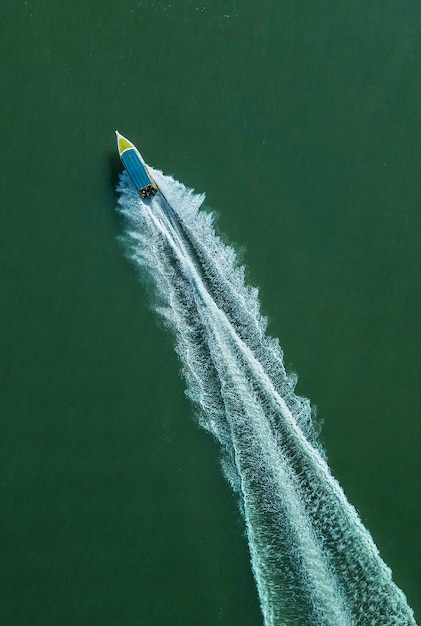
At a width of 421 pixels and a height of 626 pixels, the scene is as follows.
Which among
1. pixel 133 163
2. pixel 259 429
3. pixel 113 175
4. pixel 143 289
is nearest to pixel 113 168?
pixel 113 175

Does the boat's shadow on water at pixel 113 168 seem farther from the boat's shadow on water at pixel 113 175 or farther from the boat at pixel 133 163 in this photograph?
the boat at pixel 133 163

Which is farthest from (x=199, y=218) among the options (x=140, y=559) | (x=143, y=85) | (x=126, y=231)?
(x=140, y=559)

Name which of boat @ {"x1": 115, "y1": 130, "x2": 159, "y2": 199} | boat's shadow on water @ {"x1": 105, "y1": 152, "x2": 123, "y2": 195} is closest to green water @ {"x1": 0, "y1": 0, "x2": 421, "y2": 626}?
boat's shadow on water @ {"x1": 105, "y1": 152, "x2": 123, "y2": 195}

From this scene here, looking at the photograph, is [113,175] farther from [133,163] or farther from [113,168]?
[133,163]

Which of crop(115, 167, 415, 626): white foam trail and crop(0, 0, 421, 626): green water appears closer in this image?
crop(115, 167, 415, 626): white foam trail

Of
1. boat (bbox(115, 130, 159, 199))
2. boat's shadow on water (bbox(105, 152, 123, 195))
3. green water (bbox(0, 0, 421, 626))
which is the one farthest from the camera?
boat's shadow on water (bbox(105, 152, 123, 195))

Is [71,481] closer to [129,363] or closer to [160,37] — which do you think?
[129,363]

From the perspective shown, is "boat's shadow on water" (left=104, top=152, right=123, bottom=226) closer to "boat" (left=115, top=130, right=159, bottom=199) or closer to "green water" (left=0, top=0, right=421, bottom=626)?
"green water" (left=0, top=0, right=421, bottom=626)

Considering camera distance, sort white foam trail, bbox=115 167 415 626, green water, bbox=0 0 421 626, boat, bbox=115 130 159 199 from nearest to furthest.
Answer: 1. white foam trail, bbox=115 167 415 626
2. green water, bbox=0 0 421 626
3. boat, bbox=115 130 159 199
